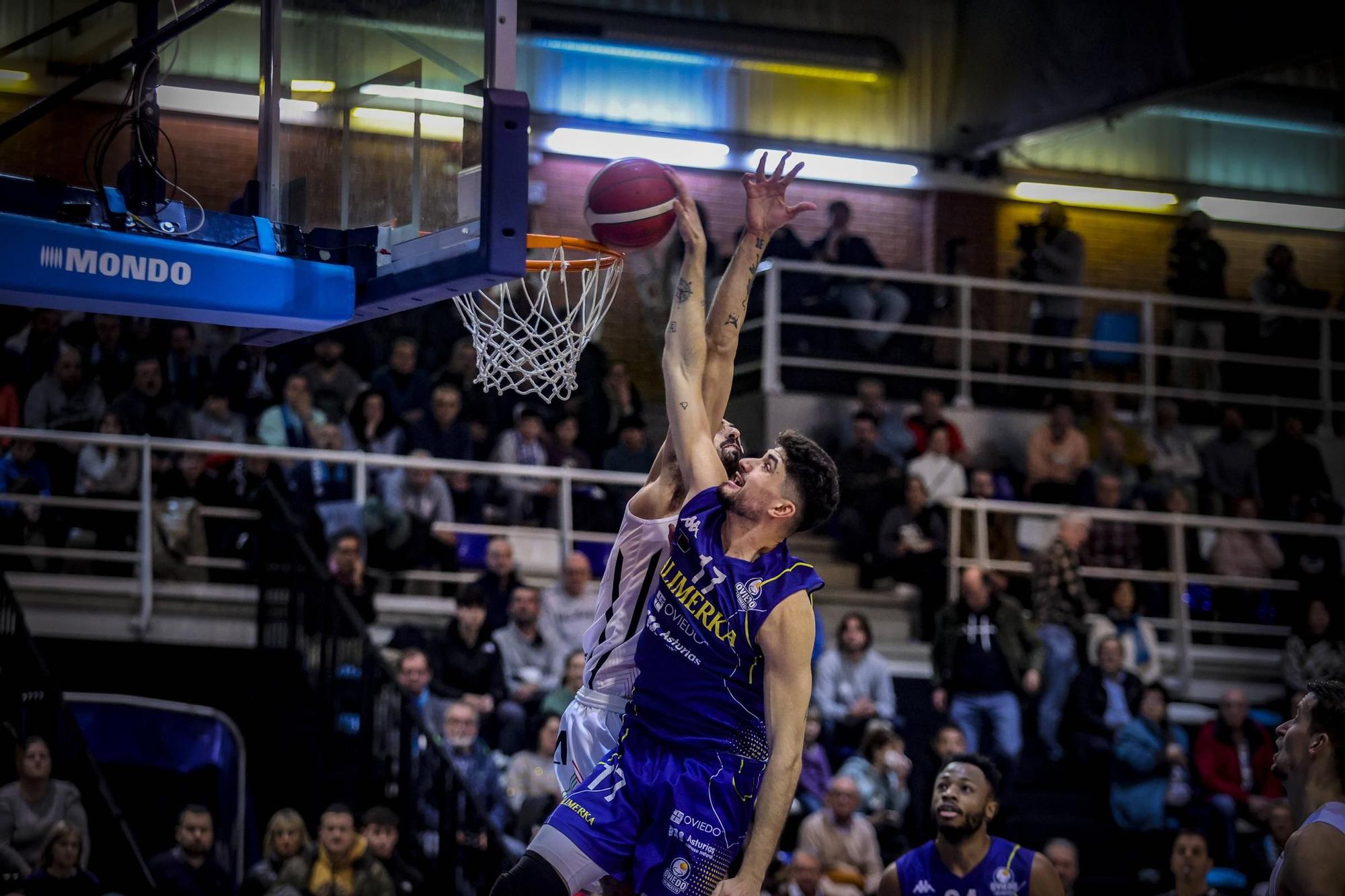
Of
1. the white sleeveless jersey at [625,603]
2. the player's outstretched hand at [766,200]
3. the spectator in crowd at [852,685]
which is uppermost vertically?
the player's outstretched hand at [766,200]

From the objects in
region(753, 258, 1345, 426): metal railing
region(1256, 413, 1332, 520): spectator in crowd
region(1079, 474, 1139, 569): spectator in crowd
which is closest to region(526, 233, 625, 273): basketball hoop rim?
region(753, 258, 1345, 426): metal railing

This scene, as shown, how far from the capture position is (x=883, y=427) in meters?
14.7

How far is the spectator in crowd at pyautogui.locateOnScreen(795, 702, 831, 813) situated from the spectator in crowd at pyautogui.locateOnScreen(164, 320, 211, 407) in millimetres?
5238

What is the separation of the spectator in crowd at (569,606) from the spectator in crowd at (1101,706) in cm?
381

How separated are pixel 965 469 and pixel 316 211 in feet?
31.6

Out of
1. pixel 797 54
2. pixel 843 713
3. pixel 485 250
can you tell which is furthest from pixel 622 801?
pixel 797 54

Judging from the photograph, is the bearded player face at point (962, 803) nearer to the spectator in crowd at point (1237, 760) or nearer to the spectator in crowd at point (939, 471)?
the spectator in crowd at point (1237, 760)

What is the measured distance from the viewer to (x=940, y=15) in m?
17.7

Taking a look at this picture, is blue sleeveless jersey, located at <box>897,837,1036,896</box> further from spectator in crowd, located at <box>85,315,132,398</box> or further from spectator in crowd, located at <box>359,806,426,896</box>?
spectator in crowd, located at <box>85,315,132,398</box>

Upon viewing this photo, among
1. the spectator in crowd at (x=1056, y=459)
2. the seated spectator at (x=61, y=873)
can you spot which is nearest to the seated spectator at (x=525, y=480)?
the spectator in crowd at (x=1056, y=459)

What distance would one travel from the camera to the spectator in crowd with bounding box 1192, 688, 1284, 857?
1230cm

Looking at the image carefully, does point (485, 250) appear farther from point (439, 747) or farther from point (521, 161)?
point (439, 747)

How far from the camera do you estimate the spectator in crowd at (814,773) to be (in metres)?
10.9

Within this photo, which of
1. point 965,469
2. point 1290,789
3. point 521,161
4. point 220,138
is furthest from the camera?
point 965,469
